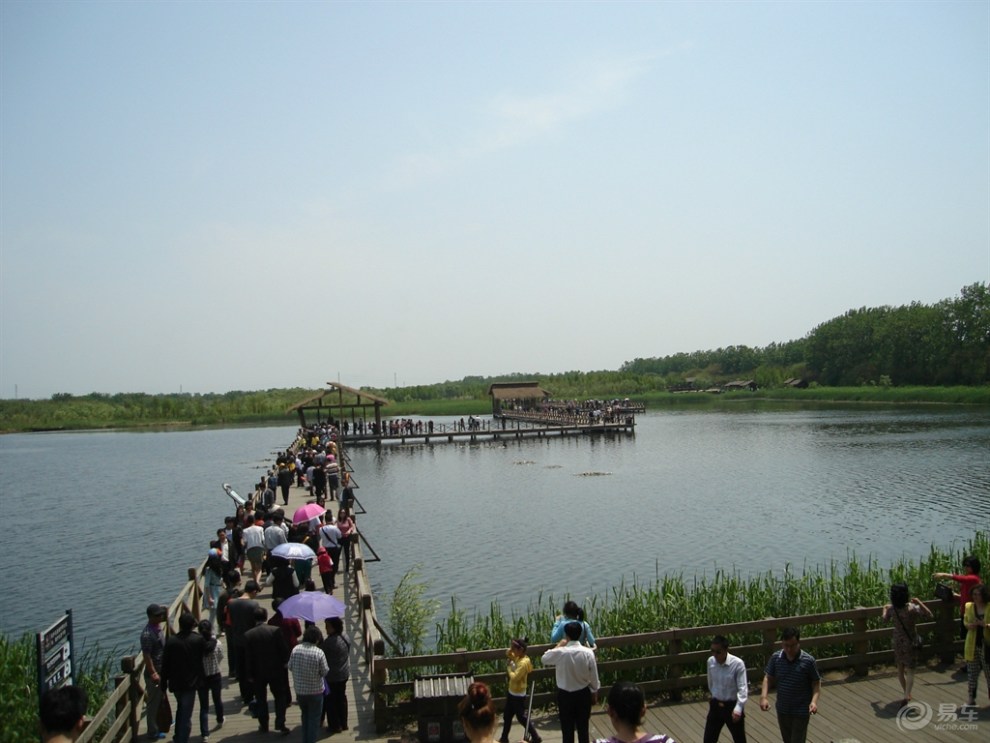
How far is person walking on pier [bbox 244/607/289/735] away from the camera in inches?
350

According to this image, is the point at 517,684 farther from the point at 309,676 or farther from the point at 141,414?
the point at 141,414

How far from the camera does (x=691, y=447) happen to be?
53.6 metres

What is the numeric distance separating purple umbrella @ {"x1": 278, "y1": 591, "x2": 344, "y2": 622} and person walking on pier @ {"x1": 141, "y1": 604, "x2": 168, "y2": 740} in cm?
133

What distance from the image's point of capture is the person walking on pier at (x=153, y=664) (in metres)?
9.01

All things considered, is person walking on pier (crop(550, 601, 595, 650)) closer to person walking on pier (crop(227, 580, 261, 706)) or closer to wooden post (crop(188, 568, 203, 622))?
person walking on pier (crop(227, 580, 261, 706))

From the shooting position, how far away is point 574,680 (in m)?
7.51

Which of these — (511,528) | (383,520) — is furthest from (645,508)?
(383,520)

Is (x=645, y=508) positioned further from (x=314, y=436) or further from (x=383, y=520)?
(x=314, y=436)

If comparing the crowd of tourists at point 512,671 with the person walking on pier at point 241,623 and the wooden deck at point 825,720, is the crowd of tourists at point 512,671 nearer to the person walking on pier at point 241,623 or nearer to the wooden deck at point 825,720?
the person walking on pier at point 241,623

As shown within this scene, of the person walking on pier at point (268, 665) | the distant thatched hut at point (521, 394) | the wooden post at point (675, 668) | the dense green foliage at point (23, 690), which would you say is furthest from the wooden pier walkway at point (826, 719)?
the distant thatched hut at point (521, 394)

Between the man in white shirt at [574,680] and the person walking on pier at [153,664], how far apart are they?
14.5ft

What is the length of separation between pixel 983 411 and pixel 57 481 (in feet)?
231

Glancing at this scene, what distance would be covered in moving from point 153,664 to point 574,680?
188 inches

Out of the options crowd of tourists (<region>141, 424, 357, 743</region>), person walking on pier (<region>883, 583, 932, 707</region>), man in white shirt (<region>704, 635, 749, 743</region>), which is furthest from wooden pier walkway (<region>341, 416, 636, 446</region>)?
man in white shirt (<region>704, 635, 749, 743</region>)
